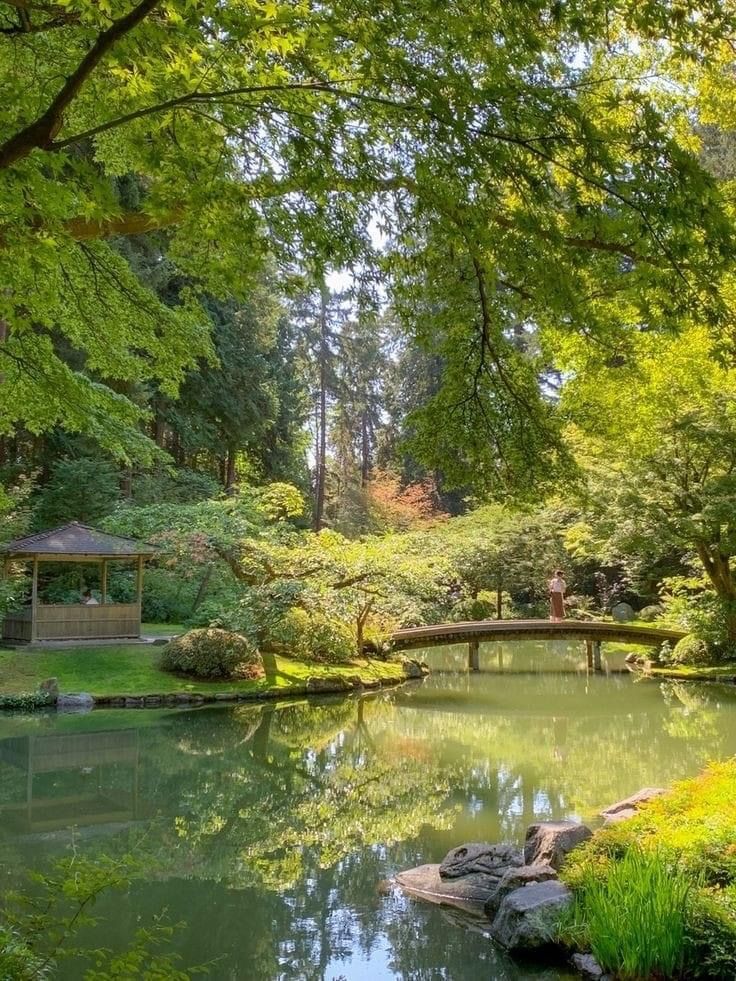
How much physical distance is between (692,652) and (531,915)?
1246cm

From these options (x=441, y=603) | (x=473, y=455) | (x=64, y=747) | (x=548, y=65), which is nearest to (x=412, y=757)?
(x=64, y=747)

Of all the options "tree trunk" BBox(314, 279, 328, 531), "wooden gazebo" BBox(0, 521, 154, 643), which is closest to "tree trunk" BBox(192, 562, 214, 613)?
"wooden gazebo" BBox(0, 521, 154, 643)

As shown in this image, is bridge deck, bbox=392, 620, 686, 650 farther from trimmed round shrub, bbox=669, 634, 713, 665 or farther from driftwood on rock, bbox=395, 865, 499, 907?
driftwood on rock, bbox=395, 865, 499, 907

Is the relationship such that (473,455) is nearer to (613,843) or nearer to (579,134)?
(579,134)

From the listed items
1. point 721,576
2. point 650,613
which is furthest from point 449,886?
point 650,613

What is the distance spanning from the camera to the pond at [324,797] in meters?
4.87

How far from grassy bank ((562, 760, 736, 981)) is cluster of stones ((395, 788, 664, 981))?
0.43 feet

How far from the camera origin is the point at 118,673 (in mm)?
13359

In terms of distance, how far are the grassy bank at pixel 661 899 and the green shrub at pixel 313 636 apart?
32.5 feet

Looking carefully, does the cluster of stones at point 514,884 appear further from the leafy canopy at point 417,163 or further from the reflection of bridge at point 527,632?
the reflection of bridge at point 527,632

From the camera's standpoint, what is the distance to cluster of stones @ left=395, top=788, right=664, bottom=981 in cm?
455

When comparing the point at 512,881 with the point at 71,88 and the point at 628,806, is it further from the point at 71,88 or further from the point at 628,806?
the point at 71,88

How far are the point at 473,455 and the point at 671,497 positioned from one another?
11350 millimetres

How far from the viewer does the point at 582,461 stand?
15.4 meters
